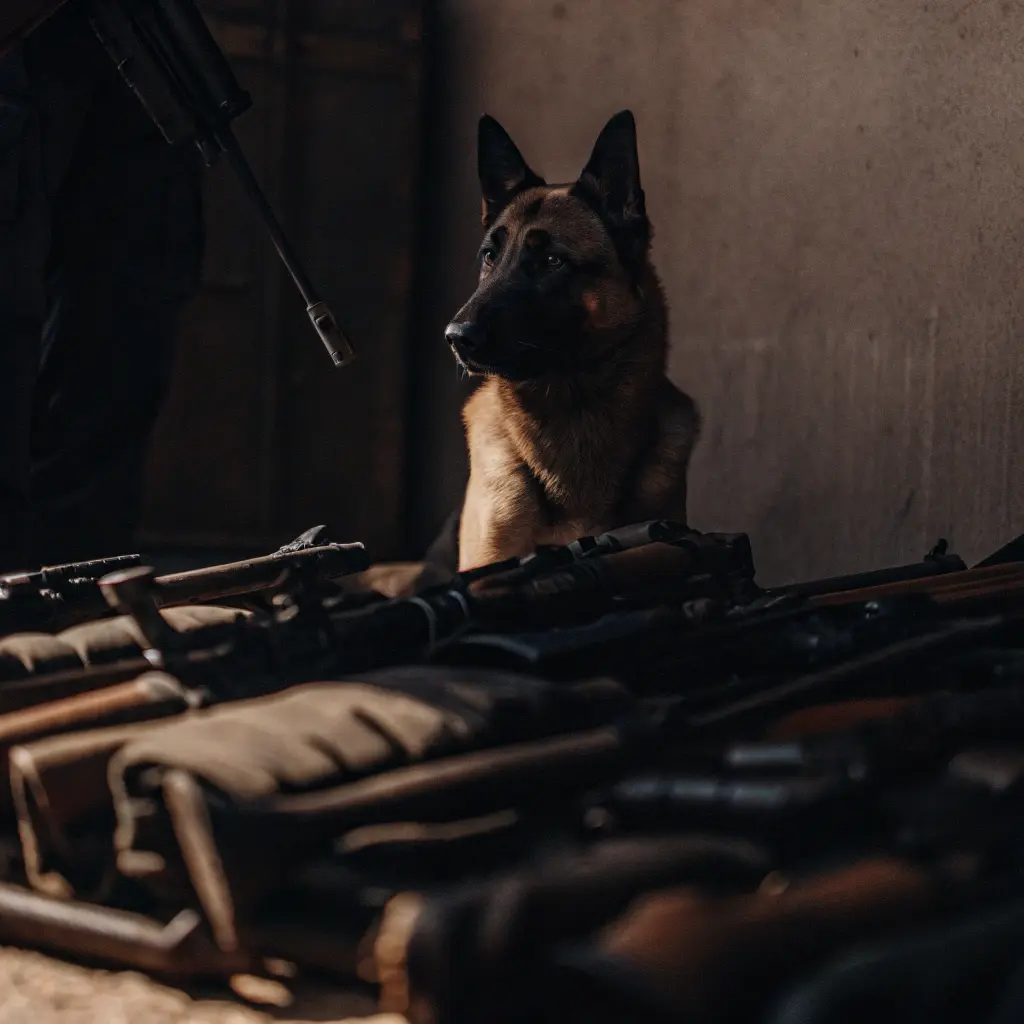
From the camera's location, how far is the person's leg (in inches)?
105

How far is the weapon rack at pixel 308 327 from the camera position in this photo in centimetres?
519

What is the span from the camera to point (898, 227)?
3.50 metres

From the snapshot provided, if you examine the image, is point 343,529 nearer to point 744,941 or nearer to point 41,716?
point 41,716

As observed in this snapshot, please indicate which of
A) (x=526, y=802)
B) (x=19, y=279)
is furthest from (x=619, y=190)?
(x=526, y=802)

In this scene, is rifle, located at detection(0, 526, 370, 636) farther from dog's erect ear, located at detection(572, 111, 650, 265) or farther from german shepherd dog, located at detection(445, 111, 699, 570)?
dog's erect ear, located at detection(572, 111, 650, 265)

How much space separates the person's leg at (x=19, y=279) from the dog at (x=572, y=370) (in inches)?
33.1

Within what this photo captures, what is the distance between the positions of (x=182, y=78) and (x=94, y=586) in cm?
139

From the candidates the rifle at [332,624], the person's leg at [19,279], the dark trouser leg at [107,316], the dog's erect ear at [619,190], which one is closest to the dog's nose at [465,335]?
the dog's erect ear at [619,190]

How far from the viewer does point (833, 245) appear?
3.69 m

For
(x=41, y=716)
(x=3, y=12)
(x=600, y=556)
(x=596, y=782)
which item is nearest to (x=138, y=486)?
(x=3, y=12)

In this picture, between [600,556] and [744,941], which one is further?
[600,556]

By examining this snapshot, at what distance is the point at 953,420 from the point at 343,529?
2584 mm

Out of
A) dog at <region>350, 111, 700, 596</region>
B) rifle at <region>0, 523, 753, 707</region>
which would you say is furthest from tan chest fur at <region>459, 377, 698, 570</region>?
rifle at <region>0, 523, 753, 707</region>

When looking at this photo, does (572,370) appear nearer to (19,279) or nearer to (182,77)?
(182,77)
